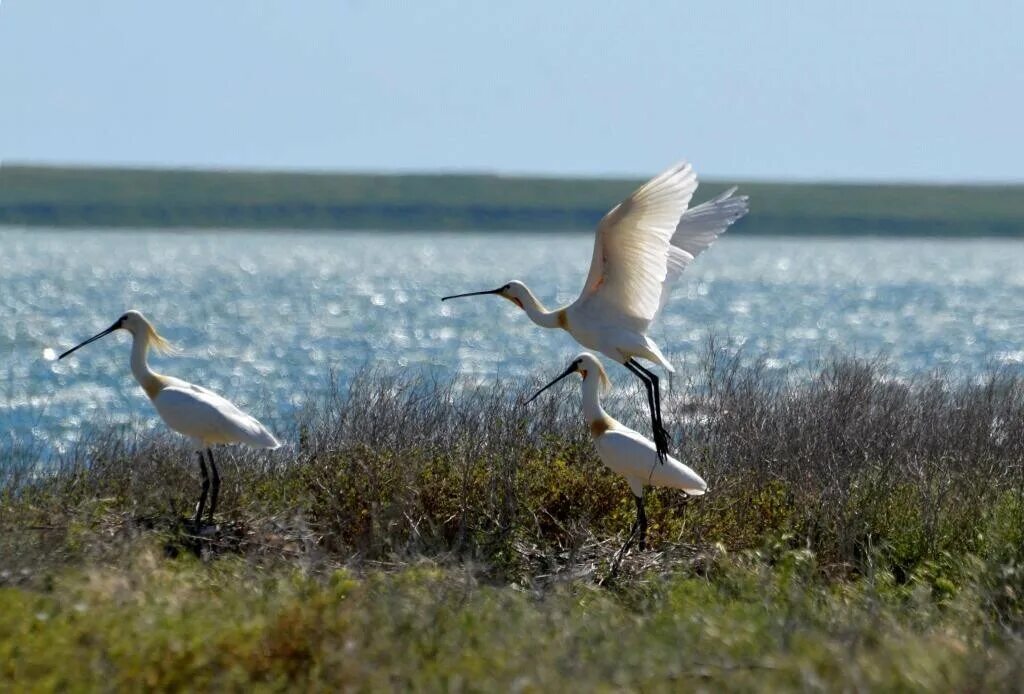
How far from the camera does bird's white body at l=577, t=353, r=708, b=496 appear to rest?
10398mm

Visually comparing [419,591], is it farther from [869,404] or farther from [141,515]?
[869,404]

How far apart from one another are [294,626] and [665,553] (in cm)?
408

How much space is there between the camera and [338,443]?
12664mm

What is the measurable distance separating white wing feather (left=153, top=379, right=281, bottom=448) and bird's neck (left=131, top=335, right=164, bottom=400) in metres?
0.34

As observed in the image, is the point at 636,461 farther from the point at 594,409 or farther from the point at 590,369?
the point at 590,369

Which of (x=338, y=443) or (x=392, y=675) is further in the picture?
(x=338, y=443)

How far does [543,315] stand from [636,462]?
1968 millimetres

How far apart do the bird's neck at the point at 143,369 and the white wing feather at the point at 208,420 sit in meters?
0.34

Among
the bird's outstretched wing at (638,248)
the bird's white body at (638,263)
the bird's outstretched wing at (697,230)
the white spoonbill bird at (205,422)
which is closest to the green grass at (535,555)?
the white spoonbill bird at (205,422)

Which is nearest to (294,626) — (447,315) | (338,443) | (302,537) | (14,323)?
(302,537)

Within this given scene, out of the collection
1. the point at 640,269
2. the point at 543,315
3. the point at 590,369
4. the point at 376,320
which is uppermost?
the point at 640,269

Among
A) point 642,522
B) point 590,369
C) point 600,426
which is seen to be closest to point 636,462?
point 642,522

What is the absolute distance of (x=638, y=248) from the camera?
11.2m

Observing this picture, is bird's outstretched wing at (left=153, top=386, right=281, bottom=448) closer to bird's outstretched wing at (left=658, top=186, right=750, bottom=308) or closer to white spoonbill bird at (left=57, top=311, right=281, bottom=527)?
white spoonbill bird at (left=57, top=311, right=281, bottom=527)
